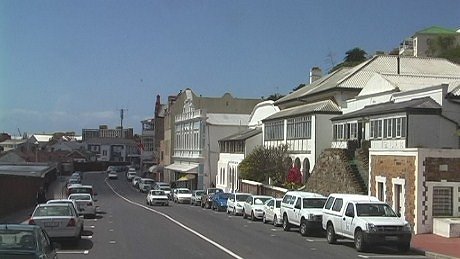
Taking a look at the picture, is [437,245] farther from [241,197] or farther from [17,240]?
[241,197]

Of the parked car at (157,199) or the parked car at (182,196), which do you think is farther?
the parked car at (182,196)

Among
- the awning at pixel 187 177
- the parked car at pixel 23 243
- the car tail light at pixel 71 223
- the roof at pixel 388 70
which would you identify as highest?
the roof at pixel 388 70

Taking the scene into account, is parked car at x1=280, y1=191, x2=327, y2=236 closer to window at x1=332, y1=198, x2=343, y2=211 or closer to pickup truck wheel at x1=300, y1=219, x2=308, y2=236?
pickup truck wheel at x1=300, y1=219, x2=308, y2=236

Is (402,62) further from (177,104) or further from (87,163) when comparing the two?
(87,163)

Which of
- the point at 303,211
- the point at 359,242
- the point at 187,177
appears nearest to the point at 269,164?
the point at 303,211

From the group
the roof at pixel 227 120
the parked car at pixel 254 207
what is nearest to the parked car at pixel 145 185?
the roof at pixel 227 120

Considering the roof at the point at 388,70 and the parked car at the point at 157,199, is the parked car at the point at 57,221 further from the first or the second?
the parked car at the point at 157,199

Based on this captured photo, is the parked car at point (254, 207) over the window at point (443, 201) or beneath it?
beneath

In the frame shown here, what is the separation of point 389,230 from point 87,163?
138 m

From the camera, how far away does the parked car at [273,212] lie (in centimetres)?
3478

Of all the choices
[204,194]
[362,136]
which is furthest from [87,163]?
[362,136]

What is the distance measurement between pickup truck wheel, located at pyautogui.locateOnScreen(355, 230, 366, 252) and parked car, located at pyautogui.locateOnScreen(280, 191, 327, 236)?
5.40 m

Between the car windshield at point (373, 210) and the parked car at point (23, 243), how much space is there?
13.0m

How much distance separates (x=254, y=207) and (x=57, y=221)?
19.3m
